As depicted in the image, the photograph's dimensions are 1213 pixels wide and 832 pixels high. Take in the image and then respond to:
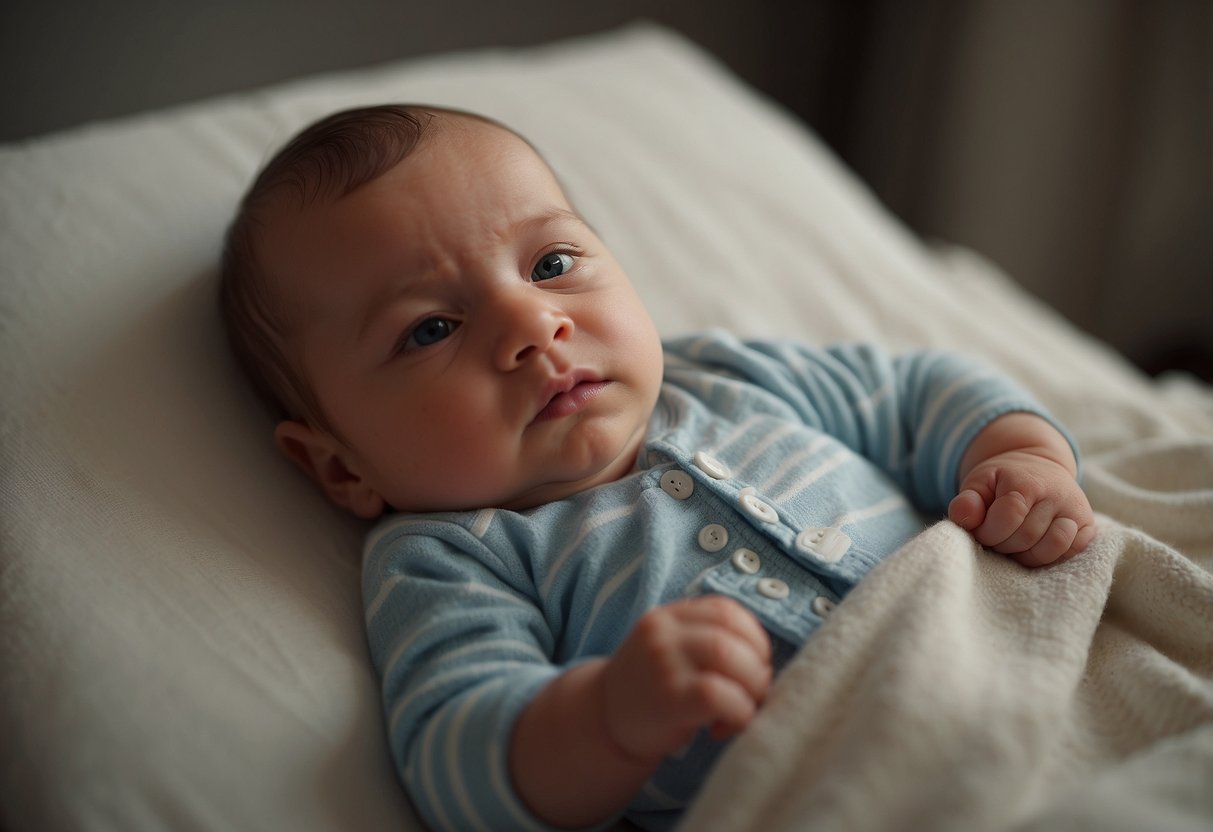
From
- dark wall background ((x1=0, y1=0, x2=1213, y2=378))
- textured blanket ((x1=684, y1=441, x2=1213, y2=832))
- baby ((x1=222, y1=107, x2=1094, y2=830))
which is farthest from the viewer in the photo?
dark wall background ((x1=0, y1=0, x2=1213, y2=378))

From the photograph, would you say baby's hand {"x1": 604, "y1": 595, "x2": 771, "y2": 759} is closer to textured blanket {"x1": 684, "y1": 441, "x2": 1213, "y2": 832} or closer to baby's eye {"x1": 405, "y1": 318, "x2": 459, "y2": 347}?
textured blanket {"x1": 684, "y1": 441, "x2": 1213, "y2": 832}

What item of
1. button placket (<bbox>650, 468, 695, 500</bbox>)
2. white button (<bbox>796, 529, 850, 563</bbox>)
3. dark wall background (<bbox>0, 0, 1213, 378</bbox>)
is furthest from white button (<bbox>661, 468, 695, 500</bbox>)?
dark wall background (<bbox>0, 0, 1213, 378</bbox>)

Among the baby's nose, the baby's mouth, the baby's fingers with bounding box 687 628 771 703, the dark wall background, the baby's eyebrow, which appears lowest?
the dark wall background

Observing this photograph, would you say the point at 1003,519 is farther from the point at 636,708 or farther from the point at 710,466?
the point at 636,708

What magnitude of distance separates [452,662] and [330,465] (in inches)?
10.7

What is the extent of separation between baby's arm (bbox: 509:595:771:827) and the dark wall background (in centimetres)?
120

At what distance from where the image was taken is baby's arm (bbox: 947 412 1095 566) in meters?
0.80

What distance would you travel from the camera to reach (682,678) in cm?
63

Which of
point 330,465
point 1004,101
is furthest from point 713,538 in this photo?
point 1004,101

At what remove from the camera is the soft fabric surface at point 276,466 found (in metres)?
0.67

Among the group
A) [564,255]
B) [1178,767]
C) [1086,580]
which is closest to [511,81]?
[564,255]

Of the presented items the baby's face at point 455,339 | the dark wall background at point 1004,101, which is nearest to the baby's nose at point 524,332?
the baby's face at point 455,339

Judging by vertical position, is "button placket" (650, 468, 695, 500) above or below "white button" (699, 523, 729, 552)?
above

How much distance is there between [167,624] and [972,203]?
1.97 meters
